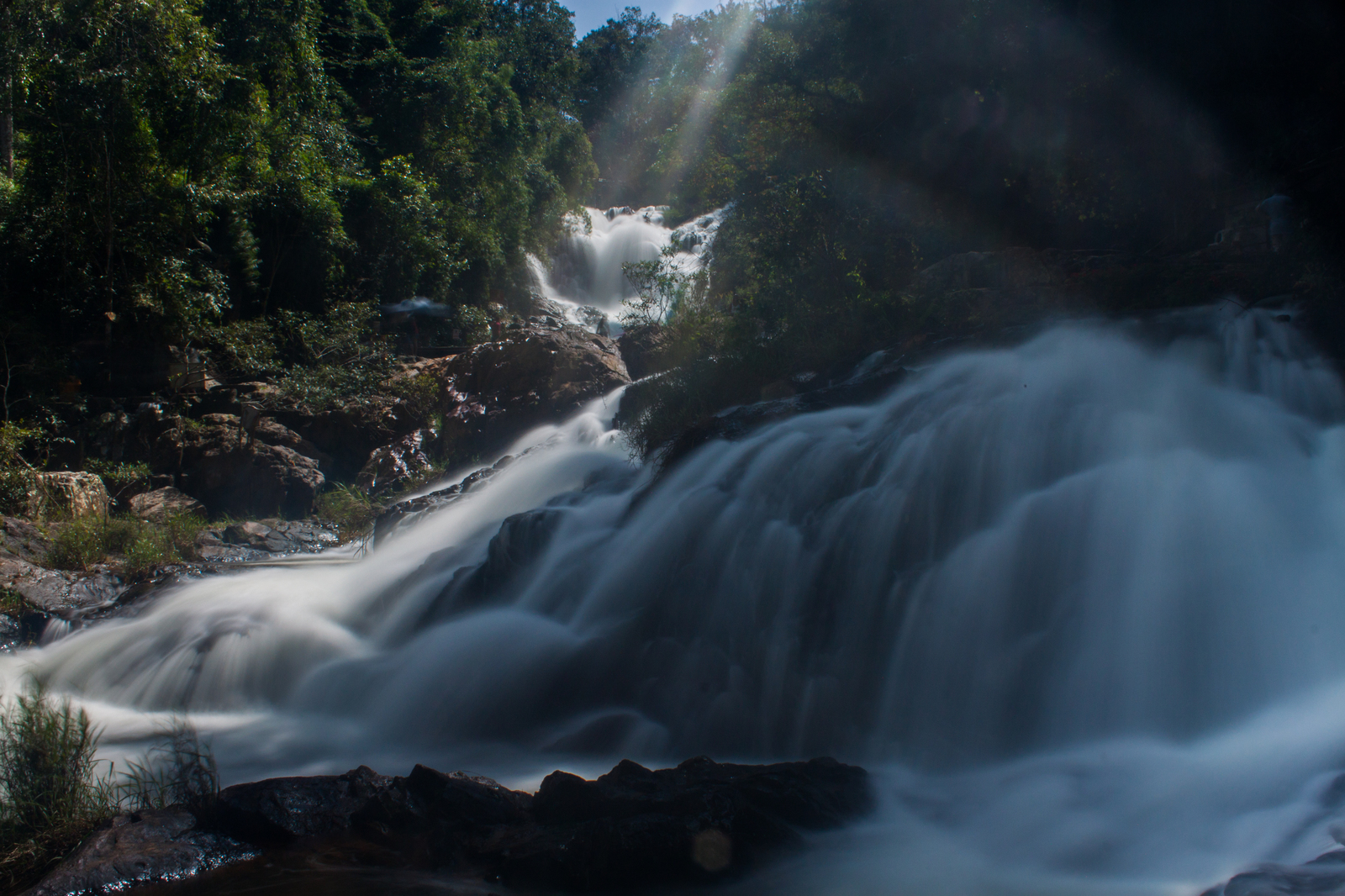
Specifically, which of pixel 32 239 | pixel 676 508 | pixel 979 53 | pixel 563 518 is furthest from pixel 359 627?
pixel 979 53

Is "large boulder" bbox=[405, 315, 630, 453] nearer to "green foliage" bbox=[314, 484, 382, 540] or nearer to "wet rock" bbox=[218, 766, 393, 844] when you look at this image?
"green foliage" bbox=[314, 484, 382, 540]

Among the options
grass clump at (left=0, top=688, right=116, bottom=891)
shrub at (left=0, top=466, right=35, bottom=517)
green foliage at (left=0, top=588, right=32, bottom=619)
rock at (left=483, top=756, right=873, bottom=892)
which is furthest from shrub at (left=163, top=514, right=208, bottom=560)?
rock at (left=483, top=756, right=873, bottom=892)

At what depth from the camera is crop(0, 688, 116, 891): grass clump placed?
10.5 ft

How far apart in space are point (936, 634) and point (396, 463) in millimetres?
10358

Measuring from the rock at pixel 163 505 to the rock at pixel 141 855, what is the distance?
8489mm

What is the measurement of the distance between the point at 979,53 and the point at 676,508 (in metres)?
8.77

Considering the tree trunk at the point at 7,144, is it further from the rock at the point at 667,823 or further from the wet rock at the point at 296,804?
the rock at the point at 667,823

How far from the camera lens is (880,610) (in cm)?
512

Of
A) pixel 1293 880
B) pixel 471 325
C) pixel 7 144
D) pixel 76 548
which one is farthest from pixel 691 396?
pixel 7 144

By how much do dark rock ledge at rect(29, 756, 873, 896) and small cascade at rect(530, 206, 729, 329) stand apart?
19.0m

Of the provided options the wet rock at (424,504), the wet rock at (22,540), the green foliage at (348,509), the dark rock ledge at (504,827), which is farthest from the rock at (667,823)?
the green foliage at (348,509)

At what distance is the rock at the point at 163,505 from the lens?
10914 mm

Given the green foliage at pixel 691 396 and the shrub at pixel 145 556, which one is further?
the green foliage at pixel 691 396

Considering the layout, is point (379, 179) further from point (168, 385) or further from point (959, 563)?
point (959, 563)
